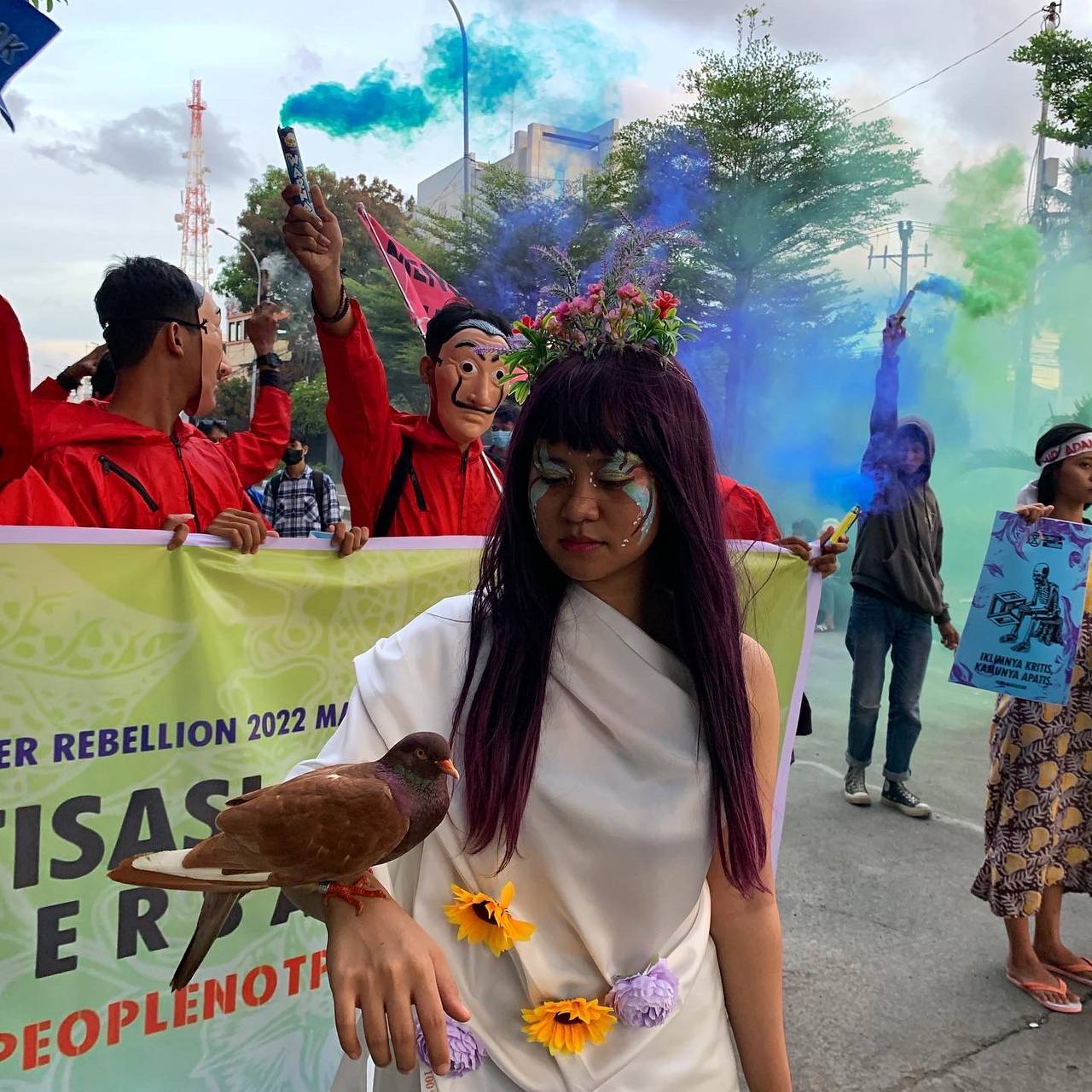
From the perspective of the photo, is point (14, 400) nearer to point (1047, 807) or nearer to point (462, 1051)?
point (462, 1051)

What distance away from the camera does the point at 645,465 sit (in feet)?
4.33

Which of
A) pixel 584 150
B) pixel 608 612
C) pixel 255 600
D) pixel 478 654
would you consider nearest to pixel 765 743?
pixel 608 612

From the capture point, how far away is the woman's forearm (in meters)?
1.37

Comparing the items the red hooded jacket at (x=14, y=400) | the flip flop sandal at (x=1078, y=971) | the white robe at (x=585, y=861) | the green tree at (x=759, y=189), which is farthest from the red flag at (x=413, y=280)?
the green tree at (x=759, y=189)

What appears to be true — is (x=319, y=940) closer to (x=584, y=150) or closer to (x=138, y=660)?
(x=138, y=660)

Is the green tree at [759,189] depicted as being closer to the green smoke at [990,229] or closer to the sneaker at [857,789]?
the green smoke at [990,229]

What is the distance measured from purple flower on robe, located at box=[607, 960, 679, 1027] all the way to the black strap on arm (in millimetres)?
1992

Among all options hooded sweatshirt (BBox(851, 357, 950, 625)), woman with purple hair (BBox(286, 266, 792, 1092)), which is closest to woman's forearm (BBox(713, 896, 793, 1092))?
woman with purple hair (BBox(286, 266, 792, 1092))

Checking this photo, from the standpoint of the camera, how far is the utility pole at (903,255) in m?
8.22

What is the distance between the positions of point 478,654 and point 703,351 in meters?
7.29

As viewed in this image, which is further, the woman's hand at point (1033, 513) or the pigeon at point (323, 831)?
the woman's hand at point (1033, 513)

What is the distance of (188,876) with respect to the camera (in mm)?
1040

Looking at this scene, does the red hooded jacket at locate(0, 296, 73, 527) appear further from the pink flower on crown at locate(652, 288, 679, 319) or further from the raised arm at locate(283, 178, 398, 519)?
the pink flower on crown at locate(652, 288, 679, 319)

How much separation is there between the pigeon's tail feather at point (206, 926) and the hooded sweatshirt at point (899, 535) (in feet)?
13.9
